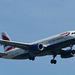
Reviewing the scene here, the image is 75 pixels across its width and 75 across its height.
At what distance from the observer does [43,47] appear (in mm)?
79062

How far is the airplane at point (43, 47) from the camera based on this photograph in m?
77.0

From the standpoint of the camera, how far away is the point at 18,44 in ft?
269

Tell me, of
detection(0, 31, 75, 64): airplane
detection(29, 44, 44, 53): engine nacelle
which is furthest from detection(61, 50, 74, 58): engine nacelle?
detection(29, 44, 44, 53): engine nacelle

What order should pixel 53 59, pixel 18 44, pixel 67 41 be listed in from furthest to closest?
pixel 53 59 → pixel 18 44 → pixel 67 41

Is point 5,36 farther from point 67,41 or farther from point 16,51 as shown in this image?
point 67,41

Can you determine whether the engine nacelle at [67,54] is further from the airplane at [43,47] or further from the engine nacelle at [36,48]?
the engine nacelle at [36,48]

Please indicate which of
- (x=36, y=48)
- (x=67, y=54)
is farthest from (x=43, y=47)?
(x=67, y=54)

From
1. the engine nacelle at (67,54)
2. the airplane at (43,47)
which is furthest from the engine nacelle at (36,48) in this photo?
the engine nacelle at (67,54)

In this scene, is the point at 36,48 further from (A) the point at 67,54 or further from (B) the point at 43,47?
(A) the point at 67,54

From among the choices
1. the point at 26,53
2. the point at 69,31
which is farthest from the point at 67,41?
the point at 26,53

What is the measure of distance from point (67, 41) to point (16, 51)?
59.2 feet

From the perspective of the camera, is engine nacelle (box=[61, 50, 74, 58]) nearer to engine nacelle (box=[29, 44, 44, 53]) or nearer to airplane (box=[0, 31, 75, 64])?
airplane (box=[0, 31, 75, 64])

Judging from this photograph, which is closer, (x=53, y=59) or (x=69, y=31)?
(x=69, y=31)

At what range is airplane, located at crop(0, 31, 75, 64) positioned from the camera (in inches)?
3031
